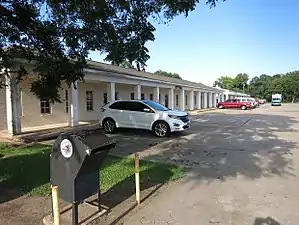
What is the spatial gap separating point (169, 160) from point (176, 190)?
2774 mm

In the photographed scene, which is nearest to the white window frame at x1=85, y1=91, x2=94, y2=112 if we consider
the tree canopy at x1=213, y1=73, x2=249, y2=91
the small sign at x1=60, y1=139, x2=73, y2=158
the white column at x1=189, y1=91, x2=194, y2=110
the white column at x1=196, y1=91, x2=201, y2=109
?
the small sign at x1=60, y1=139, x2=73, y2=158

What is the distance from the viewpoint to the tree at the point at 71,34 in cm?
779

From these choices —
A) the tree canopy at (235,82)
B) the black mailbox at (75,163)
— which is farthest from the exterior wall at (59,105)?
the tree canopy at (235,82)

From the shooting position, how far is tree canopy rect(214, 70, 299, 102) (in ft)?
370

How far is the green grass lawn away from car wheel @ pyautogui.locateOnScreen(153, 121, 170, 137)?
5.01 meters

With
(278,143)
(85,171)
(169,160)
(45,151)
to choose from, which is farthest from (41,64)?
(278,143)

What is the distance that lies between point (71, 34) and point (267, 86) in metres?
123

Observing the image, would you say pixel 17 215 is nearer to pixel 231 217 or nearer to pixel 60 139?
pixel 60 139

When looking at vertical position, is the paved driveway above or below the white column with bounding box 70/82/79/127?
below

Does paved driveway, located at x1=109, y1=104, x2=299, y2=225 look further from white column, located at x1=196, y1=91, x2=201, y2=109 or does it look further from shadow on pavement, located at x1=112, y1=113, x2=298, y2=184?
white column, located at x1=196, y1=91, x2=201, y2=109

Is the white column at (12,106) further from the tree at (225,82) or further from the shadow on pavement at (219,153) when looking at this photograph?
the tree at (225,82)

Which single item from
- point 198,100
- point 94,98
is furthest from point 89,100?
point 198,100

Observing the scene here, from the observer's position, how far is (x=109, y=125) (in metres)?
14.9

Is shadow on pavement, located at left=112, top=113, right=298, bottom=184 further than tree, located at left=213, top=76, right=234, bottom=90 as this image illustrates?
No
